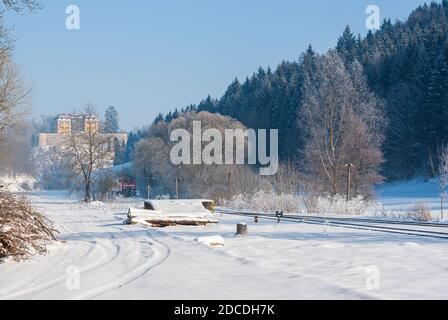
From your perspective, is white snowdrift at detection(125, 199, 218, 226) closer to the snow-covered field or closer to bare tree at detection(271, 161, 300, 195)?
the snow-covered field

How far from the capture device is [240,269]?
10781 millimetres

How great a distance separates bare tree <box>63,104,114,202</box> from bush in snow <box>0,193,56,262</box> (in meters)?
45.4

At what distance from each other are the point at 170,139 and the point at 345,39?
182 feet

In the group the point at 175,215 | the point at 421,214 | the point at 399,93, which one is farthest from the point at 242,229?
the point at 399,93

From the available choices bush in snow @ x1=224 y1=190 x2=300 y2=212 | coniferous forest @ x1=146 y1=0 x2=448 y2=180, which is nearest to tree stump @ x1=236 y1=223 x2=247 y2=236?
bush in snow @ x1=224 y1=190 x2=300 y2=212

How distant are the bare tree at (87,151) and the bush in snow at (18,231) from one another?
45407 mm

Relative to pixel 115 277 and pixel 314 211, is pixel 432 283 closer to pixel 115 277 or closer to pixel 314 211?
pixel 115 277

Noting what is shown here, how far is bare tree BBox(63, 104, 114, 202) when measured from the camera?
6069 cm

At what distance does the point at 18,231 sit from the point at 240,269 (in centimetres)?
636

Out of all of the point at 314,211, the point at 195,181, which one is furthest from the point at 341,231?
the point at 195,181

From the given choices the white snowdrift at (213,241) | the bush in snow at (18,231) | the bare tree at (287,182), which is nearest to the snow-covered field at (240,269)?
the white snowdrift at (213,241)

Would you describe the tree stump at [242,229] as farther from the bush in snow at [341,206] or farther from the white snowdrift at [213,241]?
the bush in snow at [341,206]

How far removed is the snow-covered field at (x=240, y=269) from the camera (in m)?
8.42
